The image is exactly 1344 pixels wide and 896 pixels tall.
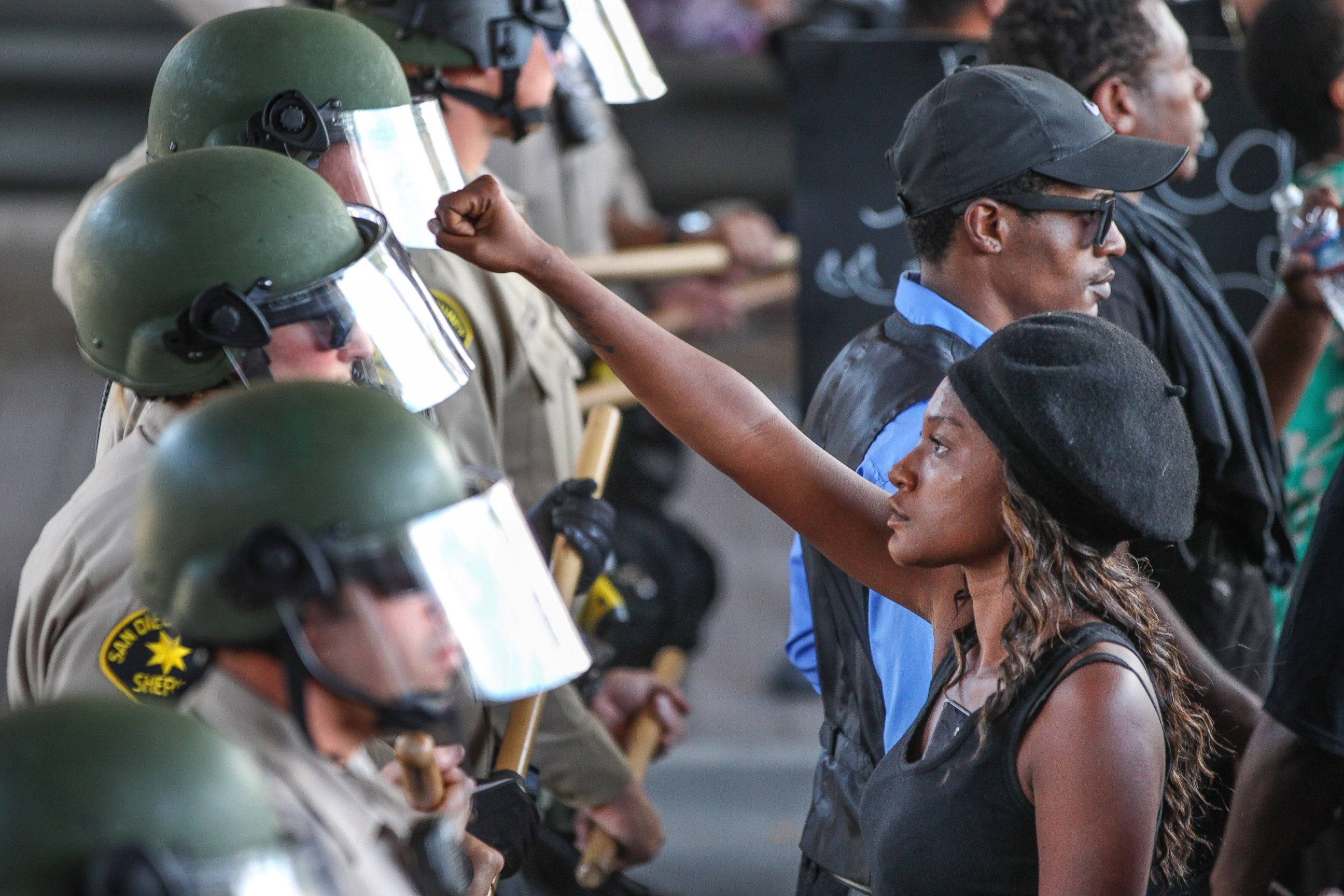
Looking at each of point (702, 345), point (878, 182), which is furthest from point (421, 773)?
point (702, 345)

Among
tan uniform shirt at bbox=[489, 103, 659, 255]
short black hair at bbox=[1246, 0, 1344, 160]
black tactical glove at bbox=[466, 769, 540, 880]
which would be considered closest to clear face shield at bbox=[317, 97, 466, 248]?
black tactical glove at bbox=[466, 769, 540, 880]

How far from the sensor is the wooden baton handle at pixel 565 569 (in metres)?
2.39

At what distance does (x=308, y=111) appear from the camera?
6.60 ft

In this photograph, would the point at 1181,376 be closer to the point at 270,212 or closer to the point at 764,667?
the point at 270,212

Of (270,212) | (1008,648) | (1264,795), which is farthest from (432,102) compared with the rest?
(1264,795)

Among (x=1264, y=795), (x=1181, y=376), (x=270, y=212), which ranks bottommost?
(x=1264, y=795)

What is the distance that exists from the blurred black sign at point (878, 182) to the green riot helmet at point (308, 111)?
1.73 metres

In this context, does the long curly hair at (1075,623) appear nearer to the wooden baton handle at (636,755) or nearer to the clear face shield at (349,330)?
the clear face shield at (349,330)

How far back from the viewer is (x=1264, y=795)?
6.98 ft

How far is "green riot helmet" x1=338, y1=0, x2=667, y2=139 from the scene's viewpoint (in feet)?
9.03

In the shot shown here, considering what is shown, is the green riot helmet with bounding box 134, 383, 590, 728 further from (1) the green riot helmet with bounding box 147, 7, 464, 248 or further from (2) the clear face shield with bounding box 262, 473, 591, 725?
(1) the green riot helmet with bounding box 147, 7, 464, 248

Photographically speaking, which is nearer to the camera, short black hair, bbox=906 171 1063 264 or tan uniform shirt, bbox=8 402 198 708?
tan uniform shirt, bbox=8 402 198 708

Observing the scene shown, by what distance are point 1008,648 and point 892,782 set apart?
0.21m

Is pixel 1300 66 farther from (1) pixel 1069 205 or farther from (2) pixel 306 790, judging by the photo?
(2) pixel 306 790
